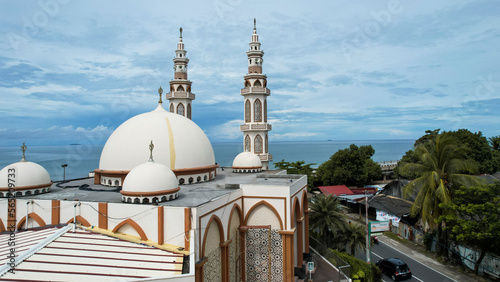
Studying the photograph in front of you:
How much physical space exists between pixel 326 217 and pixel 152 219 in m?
12.4

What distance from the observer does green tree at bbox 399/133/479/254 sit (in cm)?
1864

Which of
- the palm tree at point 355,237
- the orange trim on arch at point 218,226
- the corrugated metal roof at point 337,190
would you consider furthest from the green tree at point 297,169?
the orange trim on arch at point 218,226

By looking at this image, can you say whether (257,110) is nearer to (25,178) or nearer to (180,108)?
(180,108)

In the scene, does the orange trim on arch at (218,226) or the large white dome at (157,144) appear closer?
the orange trim on arch at (218,226)

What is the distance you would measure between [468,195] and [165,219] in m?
16.5

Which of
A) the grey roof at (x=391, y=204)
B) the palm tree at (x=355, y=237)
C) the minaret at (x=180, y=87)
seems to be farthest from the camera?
the minaret at (x=180, y=87)

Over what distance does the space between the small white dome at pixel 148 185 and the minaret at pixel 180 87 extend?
18.9 metres

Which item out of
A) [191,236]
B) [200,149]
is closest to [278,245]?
[191,236]

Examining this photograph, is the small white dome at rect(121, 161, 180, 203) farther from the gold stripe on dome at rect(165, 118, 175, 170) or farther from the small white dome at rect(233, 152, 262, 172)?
the small white dome at rect(233, 152, 262, 172)

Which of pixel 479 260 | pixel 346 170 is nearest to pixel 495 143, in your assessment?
pixel 346 170

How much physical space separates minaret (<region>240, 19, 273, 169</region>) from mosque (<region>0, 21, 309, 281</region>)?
34.1ft

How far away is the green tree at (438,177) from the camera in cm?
1864

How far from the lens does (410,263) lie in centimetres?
2031

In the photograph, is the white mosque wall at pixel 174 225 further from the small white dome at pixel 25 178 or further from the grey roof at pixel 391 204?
the grey roof at pixel 391 204
